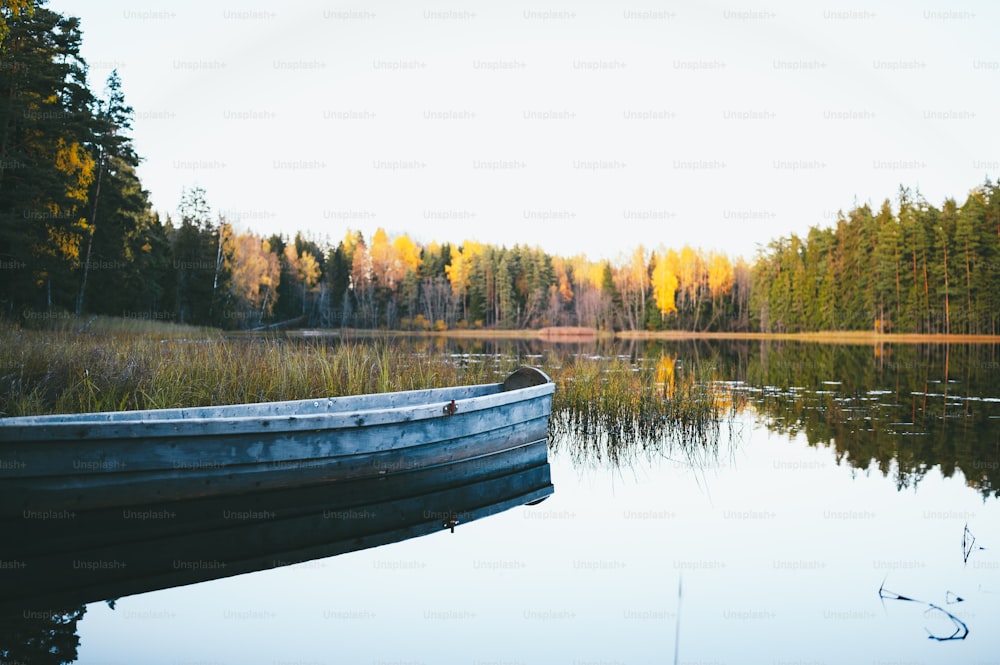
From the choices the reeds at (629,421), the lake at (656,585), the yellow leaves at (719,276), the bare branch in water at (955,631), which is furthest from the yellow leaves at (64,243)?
the yellow leaves at (719,276)

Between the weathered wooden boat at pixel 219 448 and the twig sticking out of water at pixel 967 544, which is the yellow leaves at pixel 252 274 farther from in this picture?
the twig sticking out of water at pixel 967 544

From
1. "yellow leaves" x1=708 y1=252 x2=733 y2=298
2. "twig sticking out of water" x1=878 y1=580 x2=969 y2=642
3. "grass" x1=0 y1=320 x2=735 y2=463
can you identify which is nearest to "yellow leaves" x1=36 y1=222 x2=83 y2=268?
"grass" x1=0 y1=320 x2=735 y2=463

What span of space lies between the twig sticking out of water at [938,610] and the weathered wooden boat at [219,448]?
447 cm

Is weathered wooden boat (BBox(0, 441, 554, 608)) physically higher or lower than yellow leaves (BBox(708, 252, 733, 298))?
lower

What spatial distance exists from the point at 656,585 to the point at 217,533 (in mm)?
3727

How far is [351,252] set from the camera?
73.0m

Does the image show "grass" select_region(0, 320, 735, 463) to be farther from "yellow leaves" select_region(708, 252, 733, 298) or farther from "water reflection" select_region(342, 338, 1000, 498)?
"yellow leaves" select_region(708, 252, 733, 298)

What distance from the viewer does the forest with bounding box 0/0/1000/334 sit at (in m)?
22.1

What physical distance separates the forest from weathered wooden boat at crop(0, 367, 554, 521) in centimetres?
853

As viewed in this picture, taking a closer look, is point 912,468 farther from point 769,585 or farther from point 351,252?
point 351,252

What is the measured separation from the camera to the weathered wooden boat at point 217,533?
5.06 metres

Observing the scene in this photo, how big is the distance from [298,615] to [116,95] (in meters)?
37.0

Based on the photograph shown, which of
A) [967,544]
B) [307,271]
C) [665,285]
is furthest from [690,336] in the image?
[967,544]

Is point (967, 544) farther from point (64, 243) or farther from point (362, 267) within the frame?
point (362, 267)
